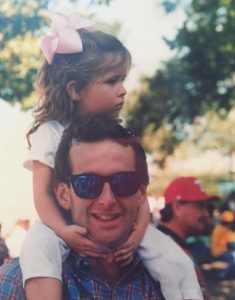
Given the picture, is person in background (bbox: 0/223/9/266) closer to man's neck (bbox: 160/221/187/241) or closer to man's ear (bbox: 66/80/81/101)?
man's ear (bbox: 66/80/81/101)

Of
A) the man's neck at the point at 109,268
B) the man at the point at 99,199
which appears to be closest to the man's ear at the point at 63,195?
the man at the point at 99,199

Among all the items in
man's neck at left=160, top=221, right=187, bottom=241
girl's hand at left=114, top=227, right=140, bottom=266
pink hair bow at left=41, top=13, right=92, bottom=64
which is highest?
pink hair bow at left=41, top=13, right=92, bottom=64

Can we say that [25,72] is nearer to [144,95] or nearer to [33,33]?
[33,33]

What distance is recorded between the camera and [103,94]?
1.15 m

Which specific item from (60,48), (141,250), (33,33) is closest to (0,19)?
(33,33)

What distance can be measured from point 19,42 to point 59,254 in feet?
1.87

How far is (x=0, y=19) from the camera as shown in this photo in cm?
141

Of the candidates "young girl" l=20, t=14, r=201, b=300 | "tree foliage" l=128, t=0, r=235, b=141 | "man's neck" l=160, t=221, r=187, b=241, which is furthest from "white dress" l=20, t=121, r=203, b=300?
"tree foliage" l=128, t=0, r=235, b=141

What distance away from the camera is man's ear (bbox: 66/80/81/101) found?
Answer: 3.74 ft

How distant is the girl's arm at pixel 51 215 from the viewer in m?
1.05

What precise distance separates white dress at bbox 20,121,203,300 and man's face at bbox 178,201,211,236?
492 mm

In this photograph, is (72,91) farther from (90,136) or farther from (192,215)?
(192,215)

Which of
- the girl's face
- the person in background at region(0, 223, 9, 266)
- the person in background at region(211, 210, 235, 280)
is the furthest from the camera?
the person in background at region(211, 210, 235, 280)

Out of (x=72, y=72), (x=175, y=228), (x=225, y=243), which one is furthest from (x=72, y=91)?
(x=225, y=243)
